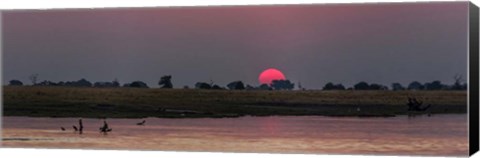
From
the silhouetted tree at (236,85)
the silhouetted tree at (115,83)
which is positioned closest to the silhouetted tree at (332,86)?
the silhouetted tree at (236,85)

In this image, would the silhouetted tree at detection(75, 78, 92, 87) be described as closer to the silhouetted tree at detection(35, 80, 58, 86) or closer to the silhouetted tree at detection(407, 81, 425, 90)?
the silhouetted tree at detection(35, 80, 58, 86)

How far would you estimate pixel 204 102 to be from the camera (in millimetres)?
13227

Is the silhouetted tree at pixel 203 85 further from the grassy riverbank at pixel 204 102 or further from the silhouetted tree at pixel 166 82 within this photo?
the silhouetted tree at pixel 166 82

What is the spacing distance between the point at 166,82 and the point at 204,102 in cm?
43

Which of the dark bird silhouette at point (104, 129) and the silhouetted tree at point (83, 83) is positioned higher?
the silhouetted tree at point (83, 83)

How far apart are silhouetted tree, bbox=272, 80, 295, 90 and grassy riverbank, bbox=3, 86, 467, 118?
0.06m

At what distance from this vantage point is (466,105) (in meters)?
12.2

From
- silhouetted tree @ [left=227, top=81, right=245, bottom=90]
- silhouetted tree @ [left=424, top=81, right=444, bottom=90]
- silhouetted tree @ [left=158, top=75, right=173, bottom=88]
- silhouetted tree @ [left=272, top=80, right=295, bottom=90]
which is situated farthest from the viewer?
silhouetted tree @ [left=158, top=75, right=173, bottom=88]

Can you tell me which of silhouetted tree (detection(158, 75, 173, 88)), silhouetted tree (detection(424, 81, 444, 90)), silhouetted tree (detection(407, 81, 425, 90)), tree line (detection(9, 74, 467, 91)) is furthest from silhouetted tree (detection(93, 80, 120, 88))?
silhouetted tree (detection(424, 81, 444, 90))

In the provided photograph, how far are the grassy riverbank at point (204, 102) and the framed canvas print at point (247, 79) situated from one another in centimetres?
1

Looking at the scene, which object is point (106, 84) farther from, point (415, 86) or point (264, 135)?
point (415, 86)

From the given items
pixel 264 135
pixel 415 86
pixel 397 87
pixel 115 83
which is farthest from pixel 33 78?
pixel 415 86

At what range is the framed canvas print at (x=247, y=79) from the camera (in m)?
12.4

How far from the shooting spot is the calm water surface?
489 inches
